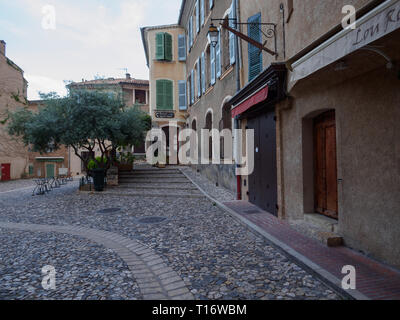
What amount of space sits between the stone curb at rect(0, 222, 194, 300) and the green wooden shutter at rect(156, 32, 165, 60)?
611 inches

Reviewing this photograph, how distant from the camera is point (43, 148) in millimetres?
12117

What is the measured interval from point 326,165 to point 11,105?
25672 millimetres

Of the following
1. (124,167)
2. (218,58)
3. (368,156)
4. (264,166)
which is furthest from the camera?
(124,167)

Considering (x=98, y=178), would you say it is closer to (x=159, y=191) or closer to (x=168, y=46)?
(x=159, y=191)

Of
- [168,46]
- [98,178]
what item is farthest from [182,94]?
[98,178]

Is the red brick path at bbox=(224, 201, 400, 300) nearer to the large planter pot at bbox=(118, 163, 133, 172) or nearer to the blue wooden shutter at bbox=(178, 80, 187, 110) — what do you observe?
the large planter pot at bbox=(118, 163, 133, 172)

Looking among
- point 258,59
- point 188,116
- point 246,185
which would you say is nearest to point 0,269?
point 246,185

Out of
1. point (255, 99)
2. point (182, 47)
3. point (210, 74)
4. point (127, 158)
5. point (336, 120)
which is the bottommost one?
point (127, 158)

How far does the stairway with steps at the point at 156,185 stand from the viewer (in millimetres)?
10809

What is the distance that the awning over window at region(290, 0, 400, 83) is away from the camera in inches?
100

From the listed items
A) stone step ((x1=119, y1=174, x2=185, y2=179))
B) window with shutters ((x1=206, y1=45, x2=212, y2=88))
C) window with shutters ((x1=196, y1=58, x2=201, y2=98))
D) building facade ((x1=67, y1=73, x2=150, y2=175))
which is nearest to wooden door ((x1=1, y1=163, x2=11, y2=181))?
building facade ((x1=67, y1=73, x2=150, y2=175))

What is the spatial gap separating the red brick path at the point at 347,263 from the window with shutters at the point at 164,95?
14815 mm

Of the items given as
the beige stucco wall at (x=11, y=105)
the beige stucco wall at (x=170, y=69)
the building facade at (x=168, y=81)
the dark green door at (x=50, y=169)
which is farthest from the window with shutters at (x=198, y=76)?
the dark green door at (x=50, y=169)

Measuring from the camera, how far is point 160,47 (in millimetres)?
19203
